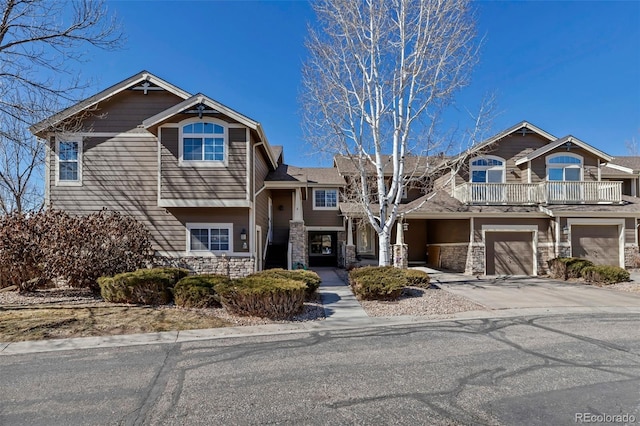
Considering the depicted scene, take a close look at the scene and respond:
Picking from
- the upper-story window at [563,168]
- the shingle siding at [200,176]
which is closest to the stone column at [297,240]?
the shingle siding at [200,176]

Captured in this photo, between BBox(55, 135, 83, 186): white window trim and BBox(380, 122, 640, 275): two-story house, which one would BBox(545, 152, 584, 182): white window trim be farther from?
BBox(55, 135, 83, 186): white window trim

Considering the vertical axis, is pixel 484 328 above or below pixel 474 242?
below

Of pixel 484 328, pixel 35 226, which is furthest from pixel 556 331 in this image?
pixel 35 226

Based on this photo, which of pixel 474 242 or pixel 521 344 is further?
pixel 474 242

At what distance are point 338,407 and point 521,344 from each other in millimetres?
4212

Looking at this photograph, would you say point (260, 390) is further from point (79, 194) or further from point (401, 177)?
point (79, 194)

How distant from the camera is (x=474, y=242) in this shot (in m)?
16.5

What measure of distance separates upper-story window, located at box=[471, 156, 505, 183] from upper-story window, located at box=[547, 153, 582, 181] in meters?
2.29

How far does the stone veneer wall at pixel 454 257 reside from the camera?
1711 centimetres

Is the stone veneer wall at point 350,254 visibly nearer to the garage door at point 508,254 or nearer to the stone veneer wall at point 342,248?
the stone veneer wall at point 342,248

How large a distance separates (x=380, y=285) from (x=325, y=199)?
1148cm

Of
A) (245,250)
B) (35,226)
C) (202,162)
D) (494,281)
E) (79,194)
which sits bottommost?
(494,281)

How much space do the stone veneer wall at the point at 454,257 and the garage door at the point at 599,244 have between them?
5144 mm

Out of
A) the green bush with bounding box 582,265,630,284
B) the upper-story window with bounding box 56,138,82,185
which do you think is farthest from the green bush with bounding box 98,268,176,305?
the green bush with bounding box 582,265,630,284
